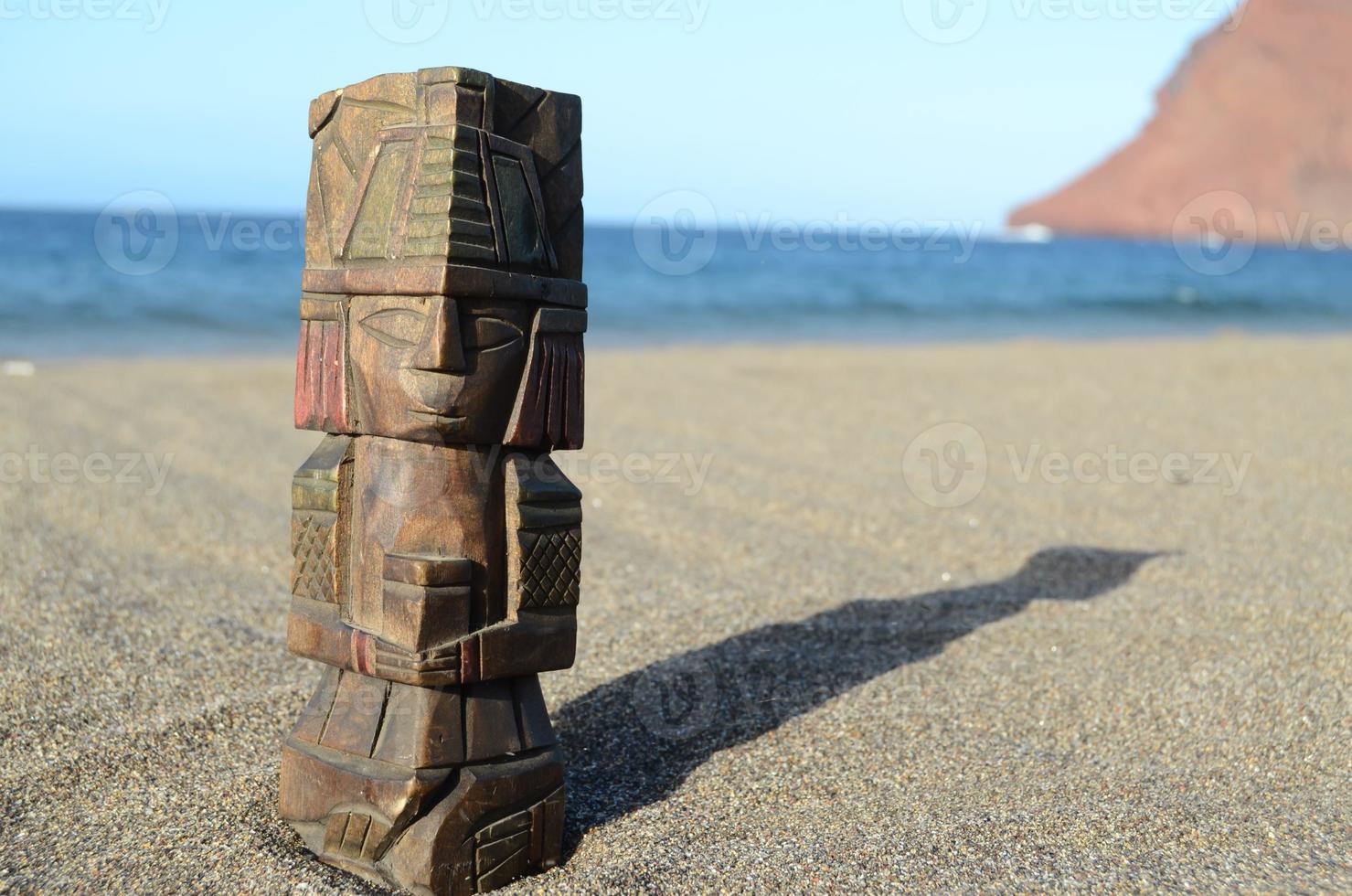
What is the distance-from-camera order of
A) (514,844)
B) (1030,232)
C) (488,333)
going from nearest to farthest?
(488,333) → (514,844) → (1030,232)

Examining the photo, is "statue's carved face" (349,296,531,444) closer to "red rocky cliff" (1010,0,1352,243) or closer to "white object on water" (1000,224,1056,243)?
"red rocky cliff" (1010,0,1352,243)

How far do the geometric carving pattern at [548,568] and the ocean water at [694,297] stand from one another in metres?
6.07

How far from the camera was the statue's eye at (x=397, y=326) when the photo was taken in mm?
2852

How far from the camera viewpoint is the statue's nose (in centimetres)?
281

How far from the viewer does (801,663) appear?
4.55 m

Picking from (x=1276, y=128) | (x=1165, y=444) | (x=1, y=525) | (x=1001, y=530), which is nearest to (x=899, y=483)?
(x=1001, y=530)

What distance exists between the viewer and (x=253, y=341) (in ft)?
55.3

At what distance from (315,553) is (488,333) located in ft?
2.56

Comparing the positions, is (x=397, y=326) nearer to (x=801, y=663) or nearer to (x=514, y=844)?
(x=514, y=844)

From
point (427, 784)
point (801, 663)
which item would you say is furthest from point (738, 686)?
point (427, 784)

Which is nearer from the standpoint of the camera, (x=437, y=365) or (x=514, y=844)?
(x=437, y=365)

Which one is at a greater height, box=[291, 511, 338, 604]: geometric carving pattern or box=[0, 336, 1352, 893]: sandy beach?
box=[291, 511, 338, 604]: geometric carving pattern

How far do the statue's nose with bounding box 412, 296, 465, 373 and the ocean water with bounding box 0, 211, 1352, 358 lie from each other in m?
6.04

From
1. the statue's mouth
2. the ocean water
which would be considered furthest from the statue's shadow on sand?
the ocean water
